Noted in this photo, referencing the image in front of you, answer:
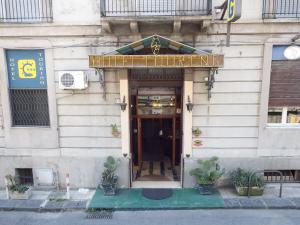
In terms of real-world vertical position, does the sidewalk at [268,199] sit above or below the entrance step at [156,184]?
below

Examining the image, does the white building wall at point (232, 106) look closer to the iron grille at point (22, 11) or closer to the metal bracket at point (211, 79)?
the metal bracket at point (211, 79)

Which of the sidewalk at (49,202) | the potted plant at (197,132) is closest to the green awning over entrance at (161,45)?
the potted plant at (197,132)

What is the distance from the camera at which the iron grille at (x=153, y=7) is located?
754cm

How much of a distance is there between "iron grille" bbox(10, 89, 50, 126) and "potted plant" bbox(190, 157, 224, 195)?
548 cm

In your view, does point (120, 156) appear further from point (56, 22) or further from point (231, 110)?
point (56, 22)

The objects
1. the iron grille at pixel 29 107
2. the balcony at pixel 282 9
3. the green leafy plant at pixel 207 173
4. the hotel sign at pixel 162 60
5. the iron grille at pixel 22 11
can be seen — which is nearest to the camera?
the hotel sign at pixel 162 60

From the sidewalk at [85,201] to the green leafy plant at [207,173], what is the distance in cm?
72

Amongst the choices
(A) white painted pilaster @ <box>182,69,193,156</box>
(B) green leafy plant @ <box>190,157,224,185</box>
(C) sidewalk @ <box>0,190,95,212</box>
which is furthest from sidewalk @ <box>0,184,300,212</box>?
(A) white painted pilaster @ <box>182,69,193,156</box>

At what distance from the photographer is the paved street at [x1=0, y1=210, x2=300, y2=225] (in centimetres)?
648

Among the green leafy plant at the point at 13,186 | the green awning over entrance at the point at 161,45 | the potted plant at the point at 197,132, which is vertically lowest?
the green leafy plant at the point at 13,186

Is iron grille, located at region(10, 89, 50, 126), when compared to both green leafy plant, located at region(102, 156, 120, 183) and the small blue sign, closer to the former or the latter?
the small blue sign

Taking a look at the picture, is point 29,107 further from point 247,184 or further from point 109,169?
point 247,184

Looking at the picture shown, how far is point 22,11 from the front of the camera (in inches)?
311

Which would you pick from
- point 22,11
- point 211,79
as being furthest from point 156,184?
point 22,11
